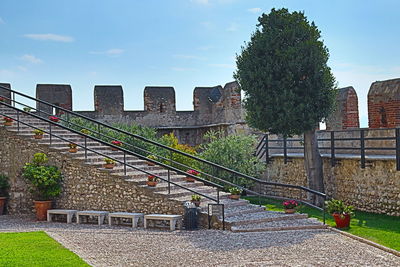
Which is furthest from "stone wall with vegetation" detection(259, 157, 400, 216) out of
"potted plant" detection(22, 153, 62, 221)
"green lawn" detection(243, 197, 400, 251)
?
"potted plant" detection(22, 153, 62, 221)

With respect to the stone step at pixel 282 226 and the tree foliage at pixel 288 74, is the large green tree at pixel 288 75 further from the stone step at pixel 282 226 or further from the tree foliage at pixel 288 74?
the stone step at pixel 282 226

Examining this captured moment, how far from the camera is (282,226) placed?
1168 centimetres

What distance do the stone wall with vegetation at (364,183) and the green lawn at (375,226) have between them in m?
0.34

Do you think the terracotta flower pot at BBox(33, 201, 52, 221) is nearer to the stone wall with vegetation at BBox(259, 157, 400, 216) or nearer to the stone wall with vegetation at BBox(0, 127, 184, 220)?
the stone wall with vegetation at BBox(0, 127, 184, 220)

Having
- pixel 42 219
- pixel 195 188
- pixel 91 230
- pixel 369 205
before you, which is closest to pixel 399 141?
pixel 369 205

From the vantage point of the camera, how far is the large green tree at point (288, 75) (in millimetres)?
15008

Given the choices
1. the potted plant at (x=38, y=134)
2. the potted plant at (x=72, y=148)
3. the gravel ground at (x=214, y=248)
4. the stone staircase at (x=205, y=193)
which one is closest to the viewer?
the gravel ground at (x=214, y=248)

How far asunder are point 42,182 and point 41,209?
0.73m

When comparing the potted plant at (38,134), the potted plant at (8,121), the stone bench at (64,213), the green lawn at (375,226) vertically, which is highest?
the potted plant at (8,121)

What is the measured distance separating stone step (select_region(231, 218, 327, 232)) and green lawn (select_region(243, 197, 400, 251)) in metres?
0.62

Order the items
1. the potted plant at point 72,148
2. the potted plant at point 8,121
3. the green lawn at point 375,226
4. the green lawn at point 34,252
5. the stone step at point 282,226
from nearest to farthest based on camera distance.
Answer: the green lawn at point 34,252
the green lawn at point 375,226
the stone step at point 282,226
the potted plant at point 72,148
the potted plant at point 8,121

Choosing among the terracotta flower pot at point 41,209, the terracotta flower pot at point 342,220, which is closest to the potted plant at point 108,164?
the terracotta flower pot at point 41,209

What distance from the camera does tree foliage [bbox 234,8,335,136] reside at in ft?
49.2

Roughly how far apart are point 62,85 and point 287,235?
13.9 meters
